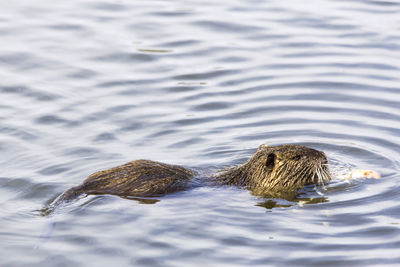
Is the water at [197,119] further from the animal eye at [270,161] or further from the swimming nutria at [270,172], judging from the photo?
the animal eye at [270,161]

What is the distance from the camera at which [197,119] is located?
10.3m

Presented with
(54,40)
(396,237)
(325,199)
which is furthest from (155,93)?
(396,237)

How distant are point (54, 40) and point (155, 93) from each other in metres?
2.98

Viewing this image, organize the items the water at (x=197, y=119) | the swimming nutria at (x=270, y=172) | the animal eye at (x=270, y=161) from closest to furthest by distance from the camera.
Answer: the water at (x=197, y=119) → the swimming nutria at (x=270, y=172) → the animal eye at (x=270, y=161)

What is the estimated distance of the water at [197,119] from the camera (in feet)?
23.4

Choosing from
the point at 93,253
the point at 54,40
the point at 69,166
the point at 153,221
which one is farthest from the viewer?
the point at 54,40

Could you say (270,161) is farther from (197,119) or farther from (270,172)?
(197,119)

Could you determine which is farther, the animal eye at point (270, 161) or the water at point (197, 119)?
the animal eye at point (270, 161)

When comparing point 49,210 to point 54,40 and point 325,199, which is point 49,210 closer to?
point 325,199

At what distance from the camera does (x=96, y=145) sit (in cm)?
961

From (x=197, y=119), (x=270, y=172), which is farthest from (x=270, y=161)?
(x=197, y=119)

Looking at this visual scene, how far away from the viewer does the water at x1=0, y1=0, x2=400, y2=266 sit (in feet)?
23.4

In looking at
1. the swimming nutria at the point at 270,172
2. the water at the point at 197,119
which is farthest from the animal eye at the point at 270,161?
the water at the point at 197,119

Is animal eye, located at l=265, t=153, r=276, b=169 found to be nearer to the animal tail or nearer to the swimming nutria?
the swimming nutria
